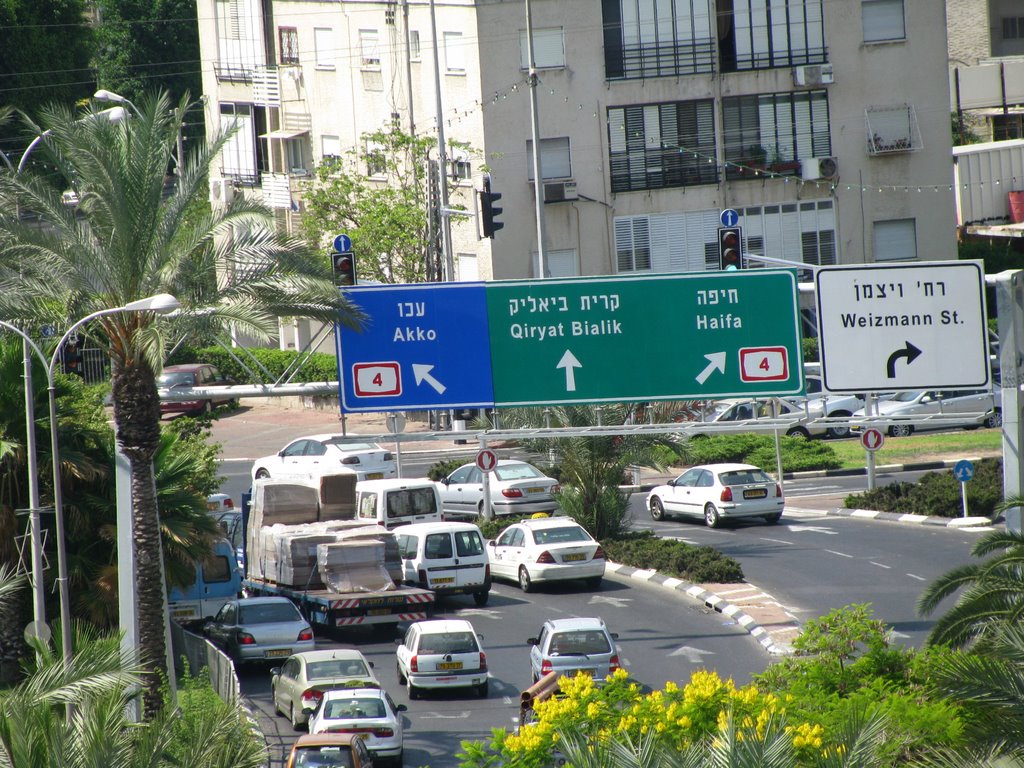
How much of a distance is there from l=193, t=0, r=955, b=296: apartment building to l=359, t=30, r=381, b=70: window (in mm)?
645

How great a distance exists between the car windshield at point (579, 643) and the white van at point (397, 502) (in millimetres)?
9690

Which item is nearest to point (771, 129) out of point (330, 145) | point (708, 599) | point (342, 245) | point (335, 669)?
point (330, 145)

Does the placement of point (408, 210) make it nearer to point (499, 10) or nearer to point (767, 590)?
point (499, 10)

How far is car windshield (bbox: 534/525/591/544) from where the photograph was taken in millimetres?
28734

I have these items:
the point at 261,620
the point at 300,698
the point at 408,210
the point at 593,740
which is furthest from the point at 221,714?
the point at 408,210

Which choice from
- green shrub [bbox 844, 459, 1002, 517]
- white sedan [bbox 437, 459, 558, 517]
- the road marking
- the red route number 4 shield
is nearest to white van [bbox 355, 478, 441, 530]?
the red route number 4 shield

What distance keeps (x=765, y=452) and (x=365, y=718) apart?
2499 cm

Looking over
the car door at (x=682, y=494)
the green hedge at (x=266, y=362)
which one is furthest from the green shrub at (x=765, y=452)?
the green hedge at (x=266, y=362)

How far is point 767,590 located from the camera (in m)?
27.5

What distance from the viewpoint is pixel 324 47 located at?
174 ft

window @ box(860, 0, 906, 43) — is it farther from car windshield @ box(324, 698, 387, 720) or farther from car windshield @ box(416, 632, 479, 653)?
car windshield @ box(324, 698, 387, 720)

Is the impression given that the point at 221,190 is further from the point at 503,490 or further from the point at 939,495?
the point at 939,495

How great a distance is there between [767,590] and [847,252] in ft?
78.6

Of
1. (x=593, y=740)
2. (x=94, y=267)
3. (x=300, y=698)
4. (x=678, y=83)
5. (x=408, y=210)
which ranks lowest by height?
(x=300, y=698)
